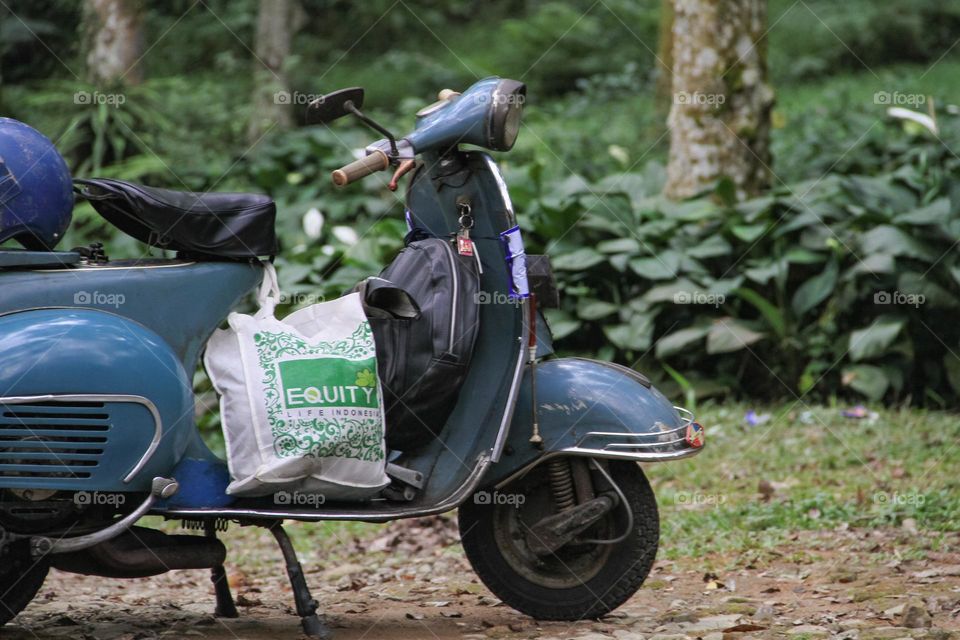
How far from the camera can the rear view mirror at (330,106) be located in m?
3.50

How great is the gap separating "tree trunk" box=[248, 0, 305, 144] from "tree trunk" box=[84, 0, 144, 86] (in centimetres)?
121

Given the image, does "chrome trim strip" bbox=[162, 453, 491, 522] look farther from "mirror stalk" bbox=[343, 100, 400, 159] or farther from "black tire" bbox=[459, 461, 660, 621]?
"mirror stalk" bbox=[343, 100, 400, 159]

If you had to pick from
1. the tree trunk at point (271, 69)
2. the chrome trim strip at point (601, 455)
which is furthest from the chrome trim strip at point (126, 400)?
the tree trunk at point (271, 69)

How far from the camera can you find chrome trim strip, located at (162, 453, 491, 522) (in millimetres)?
3377

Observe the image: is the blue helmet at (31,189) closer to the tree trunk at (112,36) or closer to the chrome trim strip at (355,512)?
the chrome trim strip at (355,512)

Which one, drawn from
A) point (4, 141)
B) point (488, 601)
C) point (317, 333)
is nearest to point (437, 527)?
point (488, 601)

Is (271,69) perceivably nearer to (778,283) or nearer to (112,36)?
(112,36)

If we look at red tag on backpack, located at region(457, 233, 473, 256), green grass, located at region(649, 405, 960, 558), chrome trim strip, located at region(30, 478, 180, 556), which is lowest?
green grass, located at region(649, 405, 960, 558)

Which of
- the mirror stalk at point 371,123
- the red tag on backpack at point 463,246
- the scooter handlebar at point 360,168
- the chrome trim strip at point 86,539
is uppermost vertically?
the mirror stalk at point 371,123

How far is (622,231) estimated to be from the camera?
280 inches

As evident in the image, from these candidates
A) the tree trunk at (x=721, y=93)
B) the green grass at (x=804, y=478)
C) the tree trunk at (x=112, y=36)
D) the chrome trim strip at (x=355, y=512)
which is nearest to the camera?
the chrome trim strip at (x=355, y=512)

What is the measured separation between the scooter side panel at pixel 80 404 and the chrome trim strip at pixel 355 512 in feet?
0.59

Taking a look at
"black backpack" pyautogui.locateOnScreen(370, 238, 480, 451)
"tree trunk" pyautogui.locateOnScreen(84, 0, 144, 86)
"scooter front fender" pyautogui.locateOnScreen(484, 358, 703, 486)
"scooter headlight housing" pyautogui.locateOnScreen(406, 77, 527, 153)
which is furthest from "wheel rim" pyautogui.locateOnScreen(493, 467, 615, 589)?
"tree trunk" pyautogui.locateOnScreen(84, 0, 144, 86)

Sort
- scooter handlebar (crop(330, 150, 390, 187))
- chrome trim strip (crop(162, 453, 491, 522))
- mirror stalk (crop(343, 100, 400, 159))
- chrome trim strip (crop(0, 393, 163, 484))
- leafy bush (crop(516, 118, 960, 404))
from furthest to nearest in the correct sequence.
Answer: leafy bush (crop(516, 118, 960, 404)) < mirror stalk (crop(343, 100, 400, 159)) < chrome trim strip (crop(162, 453, 491, 522)) < scooter handlebar (crop(330, 150, 390, 187)) < chrome trim strip (crop(0, 393, 163, 484))
